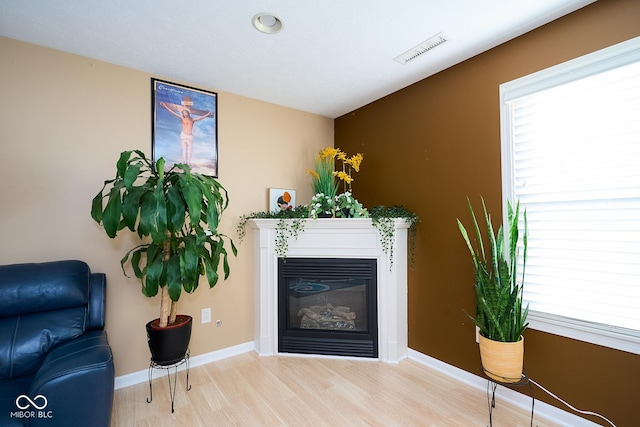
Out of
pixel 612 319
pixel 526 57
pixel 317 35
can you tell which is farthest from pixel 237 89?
pixel 612 319

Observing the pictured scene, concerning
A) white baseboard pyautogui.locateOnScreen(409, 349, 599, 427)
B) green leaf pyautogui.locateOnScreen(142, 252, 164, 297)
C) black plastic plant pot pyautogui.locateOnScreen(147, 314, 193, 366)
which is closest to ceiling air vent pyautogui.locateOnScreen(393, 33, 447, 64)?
green leaf pyautogui.locateOnScreen(142, 252, 164, 297)

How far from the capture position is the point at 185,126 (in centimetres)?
260

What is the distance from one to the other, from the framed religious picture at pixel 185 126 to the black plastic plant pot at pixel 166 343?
1.29m

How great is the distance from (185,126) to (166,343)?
5.75 ft

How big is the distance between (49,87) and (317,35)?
75.1 inches

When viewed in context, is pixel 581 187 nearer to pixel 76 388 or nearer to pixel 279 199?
pixel 279 199

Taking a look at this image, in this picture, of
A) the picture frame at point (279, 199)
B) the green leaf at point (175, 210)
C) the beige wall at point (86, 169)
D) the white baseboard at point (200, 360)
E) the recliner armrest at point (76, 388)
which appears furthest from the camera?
the picture frame at point (279, 199)

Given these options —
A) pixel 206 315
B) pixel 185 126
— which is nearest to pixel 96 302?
pixel 206 315

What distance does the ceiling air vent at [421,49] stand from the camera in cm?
202

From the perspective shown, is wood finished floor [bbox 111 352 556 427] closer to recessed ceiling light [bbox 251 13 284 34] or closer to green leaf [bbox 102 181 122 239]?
green leaf [bbox 102 181 122 239]

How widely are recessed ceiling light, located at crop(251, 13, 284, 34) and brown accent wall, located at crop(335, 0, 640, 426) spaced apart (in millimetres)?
1138

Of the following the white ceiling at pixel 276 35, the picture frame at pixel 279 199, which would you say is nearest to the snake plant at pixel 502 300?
the white ceiling at pixel 276 35

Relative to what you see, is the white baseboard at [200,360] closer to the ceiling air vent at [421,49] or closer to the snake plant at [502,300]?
the snake plant at [502,300]

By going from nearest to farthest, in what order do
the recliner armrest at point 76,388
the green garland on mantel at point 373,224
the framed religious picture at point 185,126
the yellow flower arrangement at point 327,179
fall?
the recliner armrest at point 76,388
the framed religious picture at point 185,126
the green garland on mantel at point 373,224
the yellow flower arrangement at point 327,179
